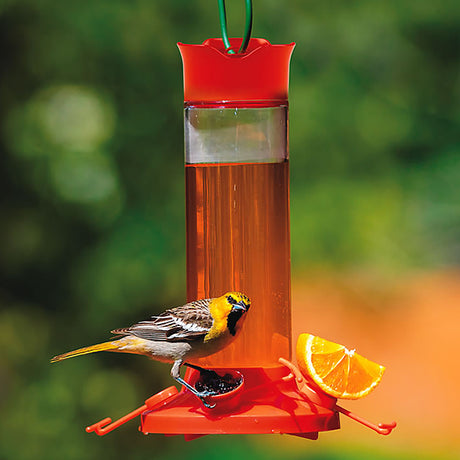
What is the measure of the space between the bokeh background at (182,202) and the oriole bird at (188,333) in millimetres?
2637

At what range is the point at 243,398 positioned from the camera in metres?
2.46

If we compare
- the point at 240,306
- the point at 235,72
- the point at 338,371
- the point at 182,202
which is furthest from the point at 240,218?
the point at 182,202

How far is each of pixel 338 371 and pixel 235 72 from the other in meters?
1.06

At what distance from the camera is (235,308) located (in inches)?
91.6

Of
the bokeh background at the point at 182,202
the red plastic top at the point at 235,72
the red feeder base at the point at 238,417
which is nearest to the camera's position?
the red feeder base at the point at 238,417

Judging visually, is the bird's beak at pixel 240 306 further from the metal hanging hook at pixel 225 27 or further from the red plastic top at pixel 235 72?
the metal hanging hook at pixel 225 27

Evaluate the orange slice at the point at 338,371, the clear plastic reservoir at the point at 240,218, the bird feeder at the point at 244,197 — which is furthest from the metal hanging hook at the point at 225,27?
the orange slice at the point at 338,371

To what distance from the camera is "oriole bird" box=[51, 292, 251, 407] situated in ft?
7.67

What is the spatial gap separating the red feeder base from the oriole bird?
0.06m

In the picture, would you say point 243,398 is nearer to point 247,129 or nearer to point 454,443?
point 247,129

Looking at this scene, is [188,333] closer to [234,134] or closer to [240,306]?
[240,306]

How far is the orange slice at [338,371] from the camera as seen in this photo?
2338 mm

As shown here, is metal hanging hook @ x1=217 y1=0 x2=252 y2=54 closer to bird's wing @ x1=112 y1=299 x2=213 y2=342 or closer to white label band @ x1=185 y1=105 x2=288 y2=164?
white label band @ x1=185 y1=105 x2=288 y2=164

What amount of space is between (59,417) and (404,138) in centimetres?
326
